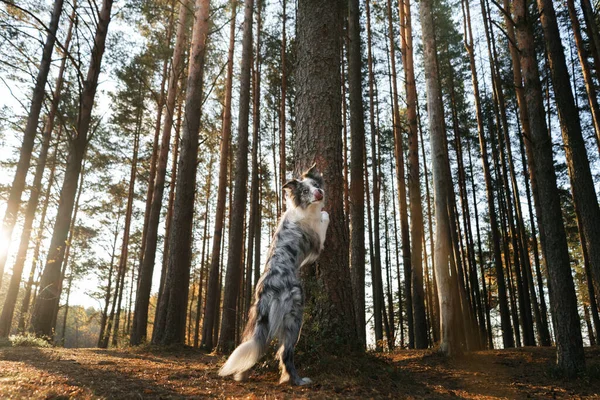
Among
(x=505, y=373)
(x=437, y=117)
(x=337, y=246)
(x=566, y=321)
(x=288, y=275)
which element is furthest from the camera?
(x=437, y=117)

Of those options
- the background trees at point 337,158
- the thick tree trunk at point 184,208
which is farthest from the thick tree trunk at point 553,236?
the thick tree trunk at point 184,208

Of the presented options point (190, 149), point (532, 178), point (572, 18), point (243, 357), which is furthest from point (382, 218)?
point (243, 357)

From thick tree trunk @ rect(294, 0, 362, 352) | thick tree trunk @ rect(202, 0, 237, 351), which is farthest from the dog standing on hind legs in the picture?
thick tree trunk @ rect(202, 0, 237, 351)

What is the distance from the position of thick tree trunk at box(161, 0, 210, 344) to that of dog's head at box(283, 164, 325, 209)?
6.46 m

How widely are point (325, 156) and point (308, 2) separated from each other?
2574 millimetres

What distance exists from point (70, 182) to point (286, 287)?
562cm

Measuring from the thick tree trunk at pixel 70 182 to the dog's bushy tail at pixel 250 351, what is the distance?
14.0 feet

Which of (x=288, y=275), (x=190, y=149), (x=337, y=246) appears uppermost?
(x=190, y=149)

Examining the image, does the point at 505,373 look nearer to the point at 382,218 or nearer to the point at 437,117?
the point at 437,117

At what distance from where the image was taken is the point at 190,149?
35.4 ft

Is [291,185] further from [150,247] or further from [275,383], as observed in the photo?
[150,247]

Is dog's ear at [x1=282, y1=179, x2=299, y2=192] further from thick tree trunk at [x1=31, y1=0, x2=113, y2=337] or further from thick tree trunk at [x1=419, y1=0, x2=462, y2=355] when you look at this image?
thick tree trunk at [x1=419, y1=0, x2=462, y2=355]

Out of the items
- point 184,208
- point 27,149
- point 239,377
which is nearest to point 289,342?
point 239,377

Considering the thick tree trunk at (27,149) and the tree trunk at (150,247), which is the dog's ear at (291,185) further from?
the thick tree trunk at (27,149)
